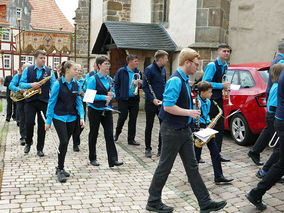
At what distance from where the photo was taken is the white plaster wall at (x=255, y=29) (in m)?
12.5

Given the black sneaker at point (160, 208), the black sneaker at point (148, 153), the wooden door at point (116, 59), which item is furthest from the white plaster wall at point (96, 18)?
the black sneaker at point (160, 208)

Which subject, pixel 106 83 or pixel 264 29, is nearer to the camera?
pixel 106 83

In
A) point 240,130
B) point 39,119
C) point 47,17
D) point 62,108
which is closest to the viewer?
point 62,108

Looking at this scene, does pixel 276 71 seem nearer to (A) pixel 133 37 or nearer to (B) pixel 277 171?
(B) pixel 277 171

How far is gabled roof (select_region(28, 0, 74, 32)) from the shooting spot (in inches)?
1753

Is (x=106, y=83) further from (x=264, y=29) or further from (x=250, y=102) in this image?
(x=264, y=29)

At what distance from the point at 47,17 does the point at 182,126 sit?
147ft

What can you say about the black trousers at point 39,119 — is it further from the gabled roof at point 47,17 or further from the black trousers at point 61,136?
the gabled roof at point 47,17

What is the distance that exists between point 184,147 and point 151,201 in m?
0.79

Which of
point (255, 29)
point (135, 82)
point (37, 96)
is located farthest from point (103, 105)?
point (255, 29)

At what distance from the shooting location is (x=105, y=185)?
18.4ft

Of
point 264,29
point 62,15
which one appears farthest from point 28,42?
point 62,15

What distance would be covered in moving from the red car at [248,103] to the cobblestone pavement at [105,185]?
1.57 ft

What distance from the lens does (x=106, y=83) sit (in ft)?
21.4
